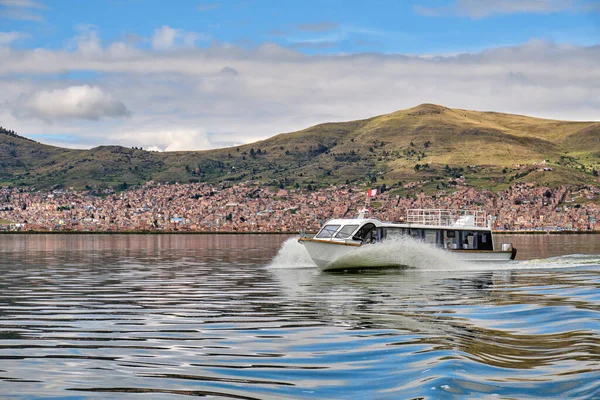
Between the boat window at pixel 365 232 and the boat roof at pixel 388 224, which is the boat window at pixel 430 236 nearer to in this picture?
the boat roof at pixel 388 224

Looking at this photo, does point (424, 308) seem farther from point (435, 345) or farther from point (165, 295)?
point (165, 295)

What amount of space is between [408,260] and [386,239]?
2.12 meters

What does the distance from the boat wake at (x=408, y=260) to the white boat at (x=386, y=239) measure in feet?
0.77

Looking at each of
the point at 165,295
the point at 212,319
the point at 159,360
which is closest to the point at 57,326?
the point at 212,319

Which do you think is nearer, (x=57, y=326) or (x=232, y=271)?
(x=57, y=326)

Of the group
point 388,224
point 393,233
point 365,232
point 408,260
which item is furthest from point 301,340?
point 408,260

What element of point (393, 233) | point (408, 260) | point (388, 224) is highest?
point (388, 224)

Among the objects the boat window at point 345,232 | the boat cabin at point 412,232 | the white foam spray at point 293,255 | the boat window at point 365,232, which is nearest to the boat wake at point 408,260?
the white foam spray at point 293,255

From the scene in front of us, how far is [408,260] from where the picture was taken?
47656 mm

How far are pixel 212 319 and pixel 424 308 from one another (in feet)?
23.0

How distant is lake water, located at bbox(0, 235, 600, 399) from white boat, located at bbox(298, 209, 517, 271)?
26.9 feet

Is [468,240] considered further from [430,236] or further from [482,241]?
[430,236]

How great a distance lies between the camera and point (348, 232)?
45.7 meters


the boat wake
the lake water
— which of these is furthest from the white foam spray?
the lake water
